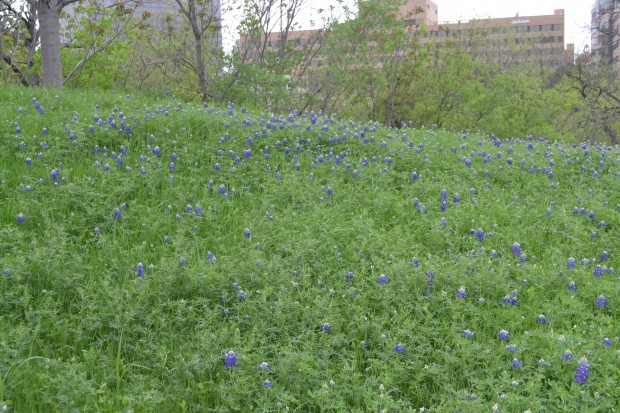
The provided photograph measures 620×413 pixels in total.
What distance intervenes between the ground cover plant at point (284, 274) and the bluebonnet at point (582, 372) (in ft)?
0.04

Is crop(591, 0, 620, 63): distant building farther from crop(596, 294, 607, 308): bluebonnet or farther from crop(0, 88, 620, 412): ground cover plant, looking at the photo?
crop(596, 294, 607, 308): bluebonnet

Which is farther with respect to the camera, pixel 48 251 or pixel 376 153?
pixel 376 153

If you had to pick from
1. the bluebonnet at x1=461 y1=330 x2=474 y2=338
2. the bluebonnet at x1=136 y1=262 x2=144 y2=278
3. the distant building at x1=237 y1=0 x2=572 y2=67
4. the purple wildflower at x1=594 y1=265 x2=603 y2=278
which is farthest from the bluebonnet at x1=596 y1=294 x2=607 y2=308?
the distant building at x1=237 y1=0 x2=572 y2=67

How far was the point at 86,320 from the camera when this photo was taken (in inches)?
151

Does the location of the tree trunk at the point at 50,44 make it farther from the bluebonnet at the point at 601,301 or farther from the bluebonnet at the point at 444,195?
the bluebonnet at the point at 601,301

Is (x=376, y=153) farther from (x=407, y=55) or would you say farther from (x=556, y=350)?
(x=407, y=55)

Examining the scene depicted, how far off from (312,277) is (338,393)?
1.55 meters

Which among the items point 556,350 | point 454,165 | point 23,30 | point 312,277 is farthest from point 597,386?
point 23,30

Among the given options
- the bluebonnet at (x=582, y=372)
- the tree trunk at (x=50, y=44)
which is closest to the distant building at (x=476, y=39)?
the tree trunk at (x=50, y=44)

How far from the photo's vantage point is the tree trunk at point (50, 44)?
11164 millimetres

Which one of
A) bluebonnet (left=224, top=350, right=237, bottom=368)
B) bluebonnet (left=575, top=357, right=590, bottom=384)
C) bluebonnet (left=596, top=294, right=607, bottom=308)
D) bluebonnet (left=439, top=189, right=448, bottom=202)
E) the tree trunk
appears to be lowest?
bluebonnet (left=575, top=357, right=590, bottom=384)

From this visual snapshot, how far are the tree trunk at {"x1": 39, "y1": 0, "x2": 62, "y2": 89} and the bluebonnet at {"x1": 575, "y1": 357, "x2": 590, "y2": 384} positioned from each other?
1054cm

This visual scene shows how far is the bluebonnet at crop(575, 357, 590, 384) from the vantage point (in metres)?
3.32

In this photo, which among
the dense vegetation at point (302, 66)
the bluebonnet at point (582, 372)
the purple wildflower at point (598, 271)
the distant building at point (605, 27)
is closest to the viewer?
the bluebonnet at point (582, 372)
